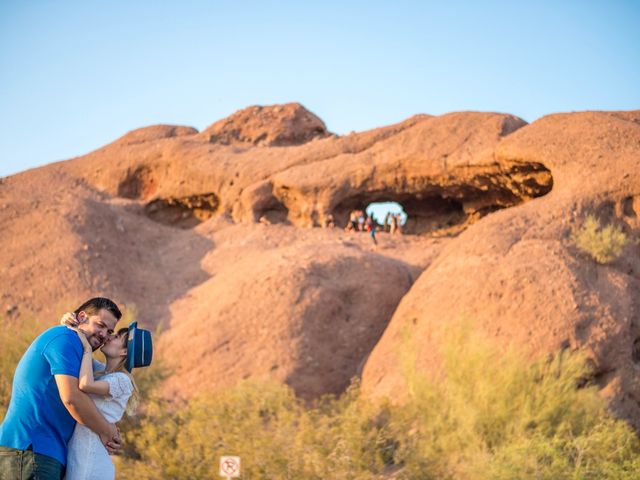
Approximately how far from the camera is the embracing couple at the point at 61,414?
13.6 feet

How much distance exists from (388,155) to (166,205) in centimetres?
674

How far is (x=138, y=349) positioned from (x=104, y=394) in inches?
12.0

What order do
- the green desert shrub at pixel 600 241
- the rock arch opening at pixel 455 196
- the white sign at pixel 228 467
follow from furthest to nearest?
the rock arch opening at pixel 455 196
the green desert shrub at pixel 600 241
the white sign at pixel 228 467

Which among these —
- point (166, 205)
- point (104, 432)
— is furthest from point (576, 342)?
point (166, 205)

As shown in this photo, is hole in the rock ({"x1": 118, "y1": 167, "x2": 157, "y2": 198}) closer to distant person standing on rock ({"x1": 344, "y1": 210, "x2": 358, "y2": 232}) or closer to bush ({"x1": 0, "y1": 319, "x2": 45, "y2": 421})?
distant person standing on rock ({"x1": 344, "y1": 210, "x2": 358, "y2": 232})

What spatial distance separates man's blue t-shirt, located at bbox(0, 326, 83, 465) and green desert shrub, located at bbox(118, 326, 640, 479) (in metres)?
6.64

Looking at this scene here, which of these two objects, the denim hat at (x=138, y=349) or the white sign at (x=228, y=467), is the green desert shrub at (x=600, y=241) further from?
the denim hat at (x=138, y=349)

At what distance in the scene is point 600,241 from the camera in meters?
15.2

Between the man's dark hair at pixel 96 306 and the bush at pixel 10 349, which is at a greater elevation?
the man's dark hair at pixel 96 306

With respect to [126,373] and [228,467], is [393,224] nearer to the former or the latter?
[228,467]

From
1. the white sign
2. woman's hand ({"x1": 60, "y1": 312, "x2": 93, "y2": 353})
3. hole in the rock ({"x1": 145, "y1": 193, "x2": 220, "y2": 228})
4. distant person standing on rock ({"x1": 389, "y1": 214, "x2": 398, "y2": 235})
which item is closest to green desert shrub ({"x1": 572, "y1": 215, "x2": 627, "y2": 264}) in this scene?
distant person standing on rock ({"x1": 389, "y1": 214, "x2": 398, "y2": 235})

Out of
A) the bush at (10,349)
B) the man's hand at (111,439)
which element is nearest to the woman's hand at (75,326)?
the man's hand at (111,439)

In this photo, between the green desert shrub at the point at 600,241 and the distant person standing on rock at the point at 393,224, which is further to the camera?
the distant person standing on rock at the point at 393,224

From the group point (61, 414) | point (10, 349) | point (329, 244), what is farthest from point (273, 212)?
point (61, 414)
